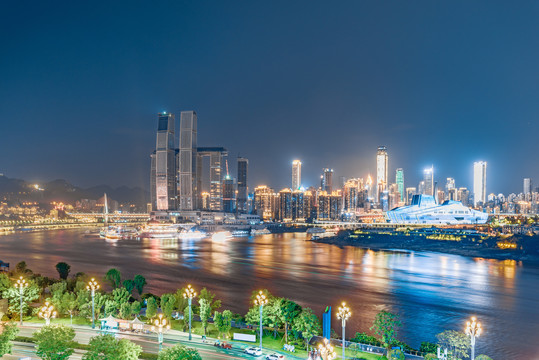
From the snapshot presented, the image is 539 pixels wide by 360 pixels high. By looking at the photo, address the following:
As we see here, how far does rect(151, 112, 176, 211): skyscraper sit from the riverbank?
138 feet

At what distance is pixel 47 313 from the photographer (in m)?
11.5

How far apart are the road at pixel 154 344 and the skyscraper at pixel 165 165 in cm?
7123

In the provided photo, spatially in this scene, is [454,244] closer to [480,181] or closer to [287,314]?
[287,314]

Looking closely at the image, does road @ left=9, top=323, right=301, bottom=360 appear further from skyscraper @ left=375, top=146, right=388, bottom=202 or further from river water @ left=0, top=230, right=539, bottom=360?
skyscraper @ left=375, top=146, right=388, bottom=202

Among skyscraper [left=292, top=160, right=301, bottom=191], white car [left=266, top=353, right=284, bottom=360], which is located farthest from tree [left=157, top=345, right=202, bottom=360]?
skyscraper [left=292, top=160, right=301, bottom=191]

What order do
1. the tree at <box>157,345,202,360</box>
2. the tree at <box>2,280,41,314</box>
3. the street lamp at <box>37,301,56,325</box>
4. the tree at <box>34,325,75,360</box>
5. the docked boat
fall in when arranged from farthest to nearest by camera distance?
the docked boat, the tree at <box>2,280,41,314</box>, the street lamp at <box>37,301,56,325</box>, the tree at <box>34,325,75,360</box>, the tree at <box>157,345,202,360</box>

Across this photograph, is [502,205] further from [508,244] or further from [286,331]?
[286,331]

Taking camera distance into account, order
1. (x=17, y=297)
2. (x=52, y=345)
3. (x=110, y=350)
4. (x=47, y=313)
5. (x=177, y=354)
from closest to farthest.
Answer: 1. (x=177, y=354)
2. (x=110, y=350)
3. (x=52, y=345)
4. (x=47, y=313)
5. (x=17, y=297)

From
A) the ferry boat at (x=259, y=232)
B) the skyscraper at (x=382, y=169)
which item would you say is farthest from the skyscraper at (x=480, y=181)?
the ferry boat at (x=259, y=232)

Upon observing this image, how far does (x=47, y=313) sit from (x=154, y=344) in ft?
11.9

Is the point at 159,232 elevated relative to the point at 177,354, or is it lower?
lower

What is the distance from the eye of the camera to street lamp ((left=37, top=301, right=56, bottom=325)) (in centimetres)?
1155

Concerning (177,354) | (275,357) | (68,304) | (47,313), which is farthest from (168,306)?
(177,354)

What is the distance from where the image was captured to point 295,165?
136375 millimetres
